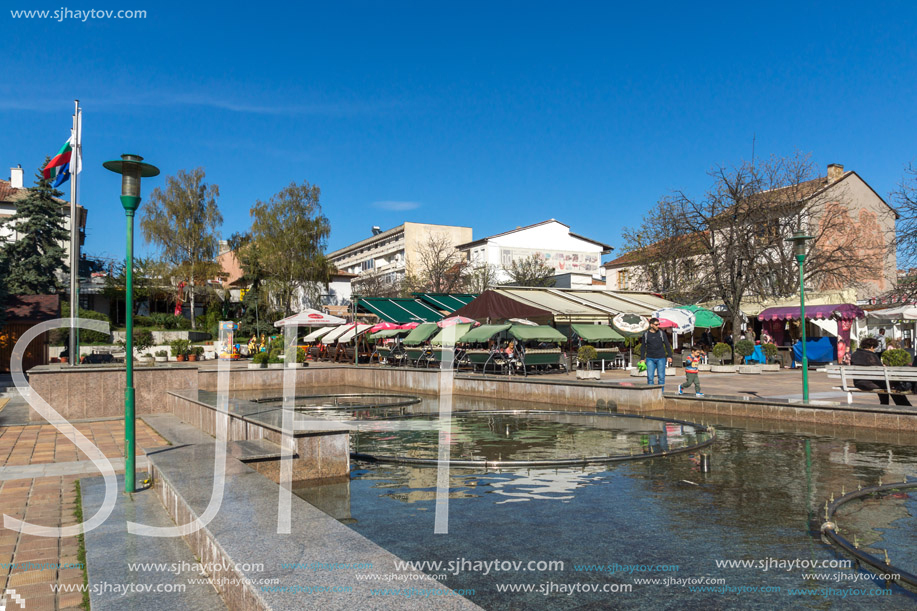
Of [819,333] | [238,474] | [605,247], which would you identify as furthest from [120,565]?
[605,247]

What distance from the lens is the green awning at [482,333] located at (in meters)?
21.8

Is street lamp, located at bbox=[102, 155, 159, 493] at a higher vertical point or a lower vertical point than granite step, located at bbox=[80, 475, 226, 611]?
higher

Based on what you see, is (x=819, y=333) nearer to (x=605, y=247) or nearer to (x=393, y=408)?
(x=393, y=408)

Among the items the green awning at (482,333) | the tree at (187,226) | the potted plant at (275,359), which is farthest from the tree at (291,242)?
the green awning at (482,333)

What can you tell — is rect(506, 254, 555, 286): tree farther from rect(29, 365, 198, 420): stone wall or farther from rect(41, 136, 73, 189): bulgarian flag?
rect(29, 365, 198, 420): stone wall

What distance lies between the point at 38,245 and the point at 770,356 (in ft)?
134

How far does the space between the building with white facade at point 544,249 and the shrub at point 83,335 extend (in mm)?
36086

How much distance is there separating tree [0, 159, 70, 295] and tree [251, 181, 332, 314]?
12813 mm

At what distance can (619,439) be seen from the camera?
387 inches

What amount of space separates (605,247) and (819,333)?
46.1 meters

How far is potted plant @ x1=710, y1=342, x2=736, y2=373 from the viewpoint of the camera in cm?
2244

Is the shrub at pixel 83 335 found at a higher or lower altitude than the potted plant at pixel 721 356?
higher

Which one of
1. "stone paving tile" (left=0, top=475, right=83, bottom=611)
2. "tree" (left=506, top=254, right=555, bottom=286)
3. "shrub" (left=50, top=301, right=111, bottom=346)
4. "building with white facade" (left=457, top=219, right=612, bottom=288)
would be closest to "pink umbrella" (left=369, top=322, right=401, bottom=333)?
"shrub" (left=50, top=301, right=111, bottom=346)

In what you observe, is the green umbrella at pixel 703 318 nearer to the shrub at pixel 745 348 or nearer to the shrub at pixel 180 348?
the shrub at pixel 745 348
